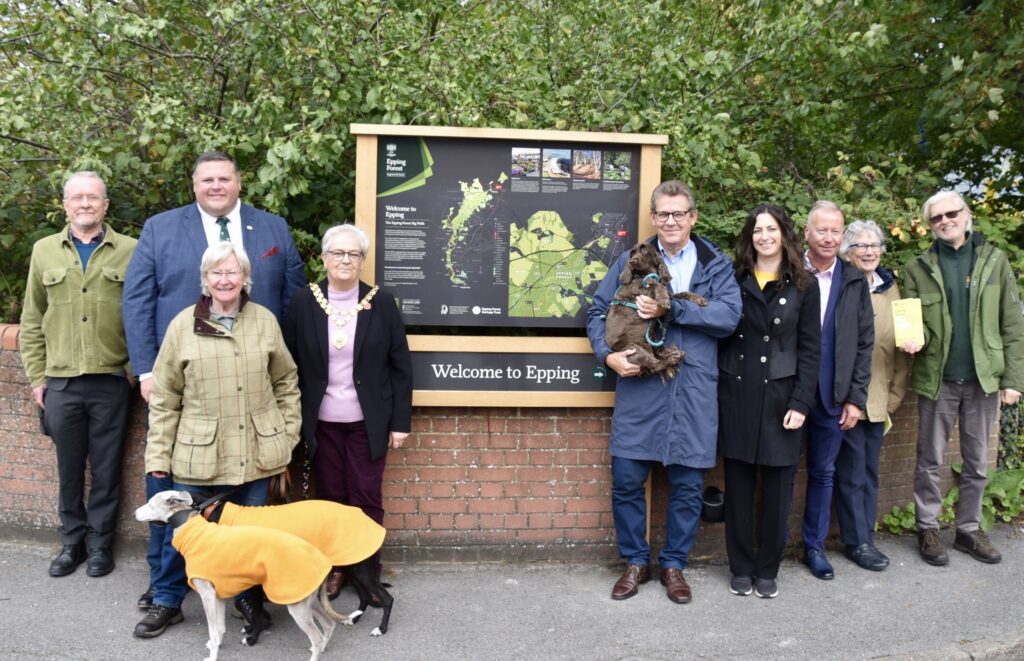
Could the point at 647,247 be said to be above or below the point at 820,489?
above

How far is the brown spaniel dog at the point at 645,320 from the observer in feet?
14.6

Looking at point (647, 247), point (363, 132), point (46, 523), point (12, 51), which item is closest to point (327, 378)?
point (363, 132)

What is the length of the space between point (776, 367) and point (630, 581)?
4.77 feet

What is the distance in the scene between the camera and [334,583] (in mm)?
4598

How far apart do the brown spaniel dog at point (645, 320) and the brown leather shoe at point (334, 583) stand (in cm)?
202

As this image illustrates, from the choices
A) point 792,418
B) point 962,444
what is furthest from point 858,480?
point 792,418

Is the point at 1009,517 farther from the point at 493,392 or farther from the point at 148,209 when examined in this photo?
the point at 148,209

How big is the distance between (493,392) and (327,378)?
1045 millimetres

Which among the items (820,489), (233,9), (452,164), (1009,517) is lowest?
(1009,517)

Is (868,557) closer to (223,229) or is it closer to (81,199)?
(223,229)

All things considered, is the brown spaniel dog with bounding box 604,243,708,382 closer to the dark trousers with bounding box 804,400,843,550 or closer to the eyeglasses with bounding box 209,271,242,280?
the dark trousers with bounding box 804,400,843,550

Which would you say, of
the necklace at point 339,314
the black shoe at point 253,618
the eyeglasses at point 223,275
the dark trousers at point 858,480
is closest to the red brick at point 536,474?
the necklace at point 339,314

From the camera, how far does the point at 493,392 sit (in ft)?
16.0

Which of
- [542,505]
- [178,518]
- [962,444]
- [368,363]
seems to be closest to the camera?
[178,518]
